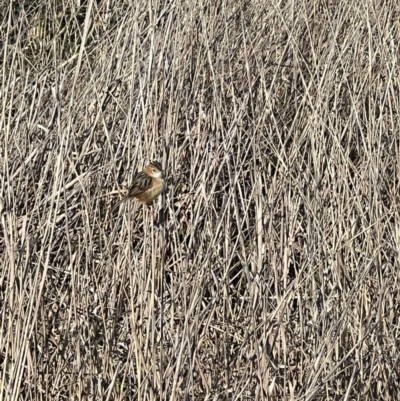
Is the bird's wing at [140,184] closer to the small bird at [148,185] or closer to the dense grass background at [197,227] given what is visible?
the small bird at [148,185]

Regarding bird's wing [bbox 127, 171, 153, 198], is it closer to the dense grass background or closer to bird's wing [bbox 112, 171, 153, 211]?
bird's wing [bbox 112, 171, 153, 211]

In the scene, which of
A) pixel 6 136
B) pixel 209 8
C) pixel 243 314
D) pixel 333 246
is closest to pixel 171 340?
pixel 243 314

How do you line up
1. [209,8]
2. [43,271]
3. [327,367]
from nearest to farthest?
[43,271], [327,367], [209,8]

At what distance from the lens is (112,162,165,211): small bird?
10.2 feet

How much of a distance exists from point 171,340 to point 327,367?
50 centimetres

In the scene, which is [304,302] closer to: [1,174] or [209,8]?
[1,174]

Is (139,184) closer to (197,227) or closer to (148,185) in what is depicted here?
(148,185)

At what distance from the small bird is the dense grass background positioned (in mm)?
77

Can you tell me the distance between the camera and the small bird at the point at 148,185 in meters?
3.09

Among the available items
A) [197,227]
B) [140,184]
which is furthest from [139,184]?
[197,227]

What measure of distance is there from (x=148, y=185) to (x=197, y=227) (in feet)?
0.94

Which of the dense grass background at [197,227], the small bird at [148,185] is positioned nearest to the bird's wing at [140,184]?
the small bird at [148,185]

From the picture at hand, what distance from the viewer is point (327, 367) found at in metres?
3.20

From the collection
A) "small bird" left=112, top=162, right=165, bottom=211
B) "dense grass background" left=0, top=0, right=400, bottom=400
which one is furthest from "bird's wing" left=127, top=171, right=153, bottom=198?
"dense grass background" left=0, top=0, right=400, bottom=400
